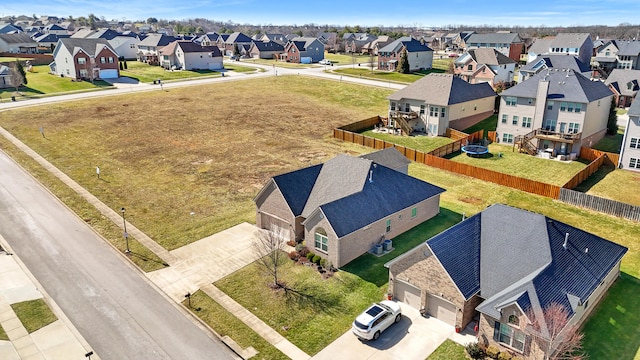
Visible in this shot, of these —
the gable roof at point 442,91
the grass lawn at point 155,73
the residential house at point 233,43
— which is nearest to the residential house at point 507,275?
the gable roof at point 442,91

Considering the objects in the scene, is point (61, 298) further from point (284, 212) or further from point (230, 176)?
point (230, 176)

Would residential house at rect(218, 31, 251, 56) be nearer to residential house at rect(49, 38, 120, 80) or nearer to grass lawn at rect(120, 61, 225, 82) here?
grass lawn at rect(120, 61, 225, 82)

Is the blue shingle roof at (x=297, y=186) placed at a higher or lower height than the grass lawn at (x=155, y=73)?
lower

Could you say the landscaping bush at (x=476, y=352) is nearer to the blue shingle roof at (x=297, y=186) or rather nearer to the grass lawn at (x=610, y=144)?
the blue shingle roof at (x=297, y=186)

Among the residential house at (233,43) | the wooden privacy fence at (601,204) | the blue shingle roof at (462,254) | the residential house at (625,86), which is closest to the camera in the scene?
the blue shingle roof at (462,254)

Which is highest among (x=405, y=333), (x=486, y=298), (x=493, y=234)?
(x=493, y=234)

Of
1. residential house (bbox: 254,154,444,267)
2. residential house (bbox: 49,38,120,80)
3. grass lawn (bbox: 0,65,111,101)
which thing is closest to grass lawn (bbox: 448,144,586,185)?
residential house (bbox: 254,154,444,267)

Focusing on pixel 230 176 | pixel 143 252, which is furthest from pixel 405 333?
→ pixel 230 176
